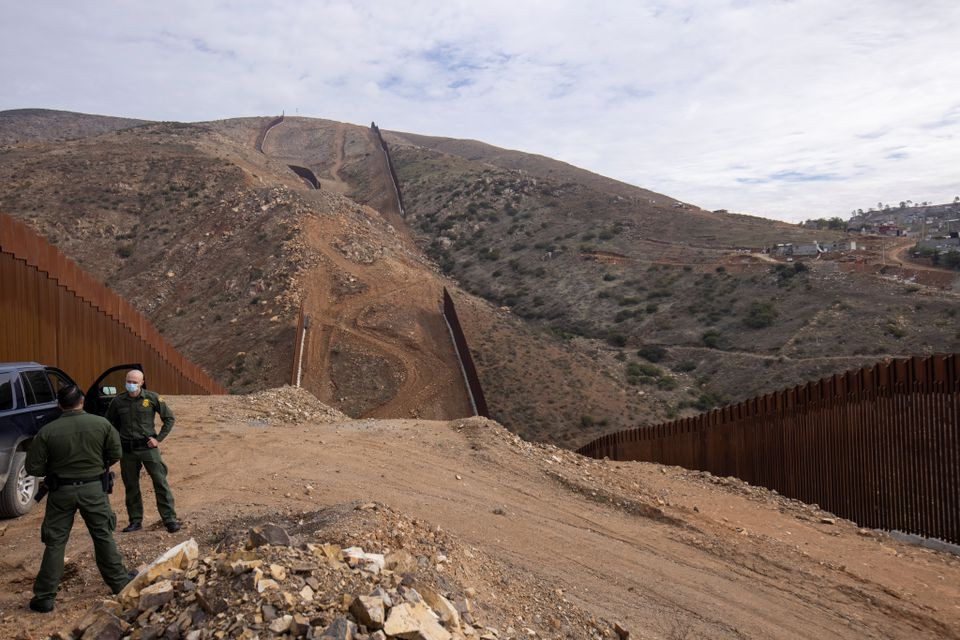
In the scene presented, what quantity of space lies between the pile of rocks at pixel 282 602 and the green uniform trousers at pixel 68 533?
816mm

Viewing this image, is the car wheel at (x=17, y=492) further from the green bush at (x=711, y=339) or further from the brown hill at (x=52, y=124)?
the brown hill at (x=52, y=124)

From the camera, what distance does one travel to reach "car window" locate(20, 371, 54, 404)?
8273mm

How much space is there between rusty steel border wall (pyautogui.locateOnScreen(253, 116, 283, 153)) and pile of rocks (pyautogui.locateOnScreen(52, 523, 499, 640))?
95281 millimetres

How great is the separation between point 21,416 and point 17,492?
34.3 inches

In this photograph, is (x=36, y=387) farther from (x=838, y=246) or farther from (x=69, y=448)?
(x=838, y=246)

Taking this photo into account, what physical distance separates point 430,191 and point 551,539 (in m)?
61.1

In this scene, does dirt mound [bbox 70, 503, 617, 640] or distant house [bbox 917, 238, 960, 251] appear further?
distant house [bbox 917, 238, 960, 251]

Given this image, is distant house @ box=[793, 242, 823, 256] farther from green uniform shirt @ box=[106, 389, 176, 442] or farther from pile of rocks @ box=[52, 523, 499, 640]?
pile of rocks @ box=[52, 523, 499, 640]

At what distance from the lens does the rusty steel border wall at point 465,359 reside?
26272mm

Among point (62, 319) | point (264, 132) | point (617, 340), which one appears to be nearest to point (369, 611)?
point (62, 319)

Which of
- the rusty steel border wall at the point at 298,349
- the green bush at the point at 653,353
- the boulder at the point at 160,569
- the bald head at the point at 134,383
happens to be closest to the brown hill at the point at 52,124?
the rusty steel border wall at the point at 298,349

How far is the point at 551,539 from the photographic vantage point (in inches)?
334

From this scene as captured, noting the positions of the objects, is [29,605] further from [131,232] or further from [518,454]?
[131,232]

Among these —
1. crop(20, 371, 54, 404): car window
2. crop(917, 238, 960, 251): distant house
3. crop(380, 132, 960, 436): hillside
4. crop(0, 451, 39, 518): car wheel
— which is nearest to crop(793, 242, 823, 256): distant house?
→ crop(380, 132, 960, 436): hillside
